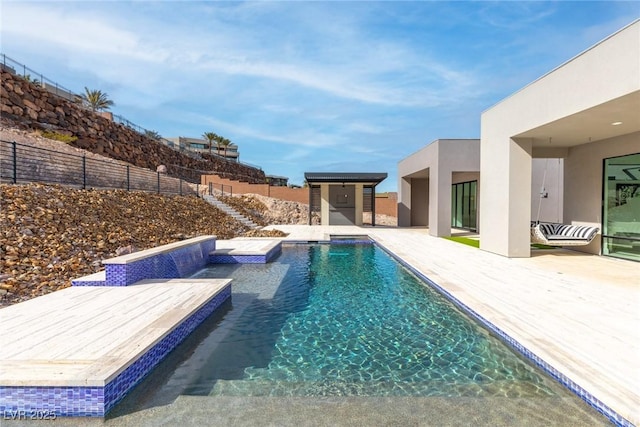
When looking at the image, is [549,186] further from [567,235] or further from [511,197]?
[511,197]

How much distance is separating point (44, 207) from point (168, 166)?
24122 mm

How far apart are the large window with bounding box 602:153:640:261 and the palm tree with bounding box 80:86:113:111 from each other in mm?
36120

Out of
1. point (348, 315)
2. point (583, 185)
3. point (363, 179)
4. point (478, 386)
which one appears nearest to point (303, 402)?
point (478, 386)

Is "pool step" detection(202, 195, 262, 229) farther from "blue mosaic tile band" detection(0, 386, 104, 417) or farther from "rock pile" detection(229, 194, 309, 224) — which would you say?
"blue mosaic tile band" detection(0, 386, 104, 417)

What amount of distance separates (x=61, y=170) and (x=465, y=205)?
18.6 metres

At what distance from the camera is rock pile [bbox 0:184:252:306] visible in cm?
578

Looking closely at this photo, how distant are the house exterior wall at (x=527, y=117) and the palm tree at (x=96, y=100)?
1314 inches

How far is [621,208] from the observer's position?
8.24 meters

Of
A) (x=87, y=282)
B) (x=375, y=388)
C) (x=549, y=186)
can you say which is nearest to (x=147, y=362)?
(x=375, y=388)

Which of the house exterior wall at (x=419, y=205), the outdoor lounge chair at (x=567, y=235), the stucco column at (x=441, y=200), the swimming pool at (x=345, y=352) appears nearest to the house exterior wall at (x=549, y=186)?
the stucco column at (x=441, y=200)

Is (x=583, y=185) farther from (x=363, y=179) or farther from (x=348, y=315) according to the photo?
(x=363, y=179)

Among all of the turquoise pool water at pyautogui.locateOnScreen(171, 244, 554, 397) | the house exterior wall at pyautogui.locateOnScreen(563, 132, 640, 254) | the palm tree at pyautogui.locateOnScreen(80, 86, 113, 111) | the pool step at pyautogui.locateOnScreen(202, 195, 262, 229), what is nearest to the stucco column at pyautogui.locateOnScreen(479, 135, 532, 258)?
the house exterior wall at pyautogui.locateOnScreen(563, 132, 640, 254)

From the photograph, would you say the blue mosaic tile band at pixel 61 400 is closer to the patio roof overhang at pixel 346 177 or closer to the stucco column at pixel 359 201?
the patio roof overhang at pixel 346 177

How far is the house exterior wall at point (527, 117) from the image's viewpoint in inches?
212
